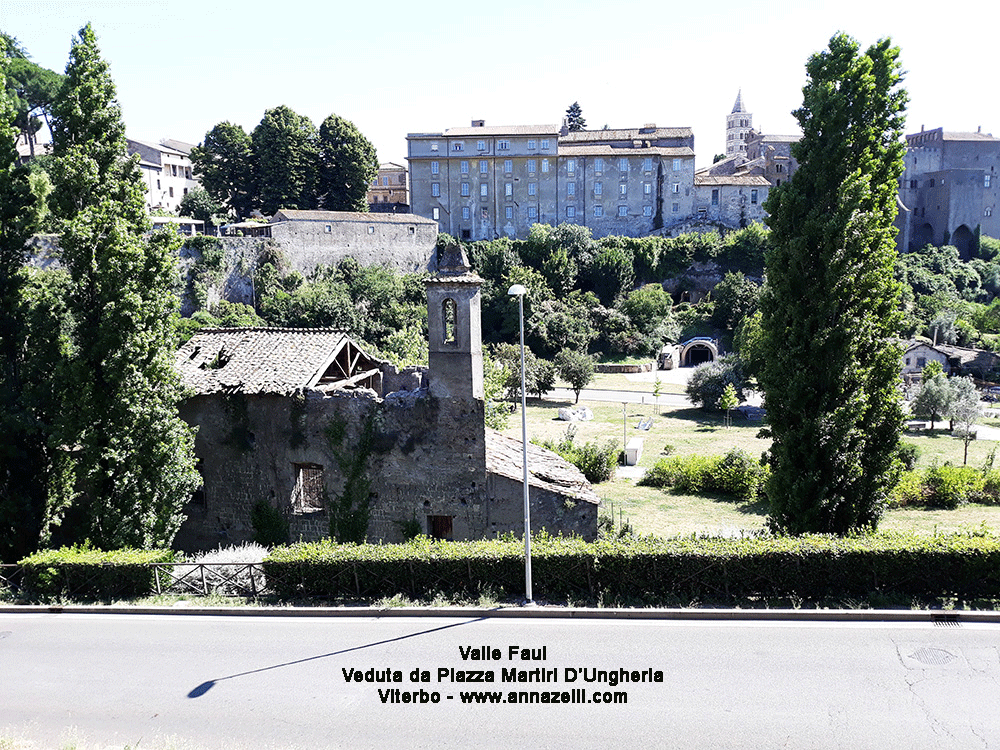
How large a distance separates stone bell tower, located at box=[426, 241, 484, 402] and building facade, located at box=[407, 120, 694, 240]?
66.9 meters

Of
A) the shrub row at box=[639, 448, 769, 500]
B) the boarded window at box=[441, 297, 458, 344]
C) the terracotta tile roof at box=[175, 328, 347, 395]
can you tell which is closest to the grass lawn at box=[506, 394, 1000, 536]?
the shrub row at box=[639, 448, 769, 500]

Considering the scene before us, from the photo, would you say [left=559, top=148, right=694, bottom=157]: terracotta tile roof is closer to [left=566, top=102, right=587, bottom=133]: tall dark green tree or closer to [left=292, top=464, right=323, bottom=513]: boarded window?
[left=566, top=102, right=587, bottom=133]: tall dark green tree

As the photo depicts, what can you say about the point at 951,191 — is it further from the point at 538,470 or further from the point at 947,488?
the point at 538,470

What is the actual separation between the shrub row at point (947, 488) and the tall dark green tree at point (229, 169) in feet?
205

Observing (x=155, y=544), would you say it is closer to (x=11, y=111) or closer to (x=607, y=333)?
(x=11, y=111)

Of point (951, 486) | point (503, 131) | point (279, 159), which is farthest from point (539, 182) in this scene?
point (951, 486)

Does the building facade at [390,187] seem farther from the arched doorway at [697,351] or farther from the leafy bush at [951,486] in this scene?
the leafy bush at [951,486]

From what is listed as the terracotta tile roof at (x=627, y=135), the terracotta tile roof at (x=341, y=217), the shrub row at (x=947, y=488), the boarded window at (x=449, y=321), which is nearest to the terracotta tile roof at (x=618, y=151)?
the terracotta tile roof at (x=627, y=135)

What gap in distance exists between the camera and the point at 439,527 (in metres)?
20.6

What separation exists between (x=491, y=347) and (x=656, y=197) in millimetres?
37423

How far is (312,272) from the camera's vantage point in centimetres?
6519

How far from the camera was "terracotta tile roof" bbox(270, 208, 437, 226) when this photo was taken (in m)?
63.6

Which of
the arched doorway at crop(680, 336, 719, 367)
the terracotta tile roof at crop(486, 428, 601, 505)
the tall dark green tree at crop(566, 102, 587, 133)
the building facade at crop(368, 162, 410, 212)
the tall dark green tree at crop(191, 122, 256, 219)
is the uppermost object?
the tall dark green tree at crop(566, 102, 587, 133)

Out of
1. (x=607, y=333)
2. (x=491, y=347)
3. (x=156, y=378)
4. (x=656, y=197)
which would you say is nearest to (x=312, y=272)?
(x=491, y=347)
